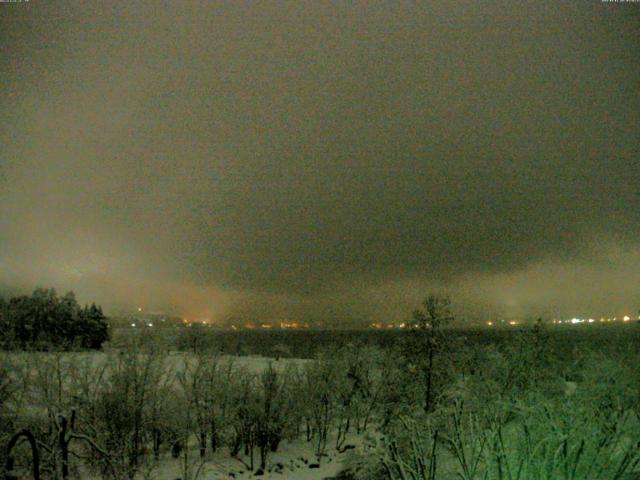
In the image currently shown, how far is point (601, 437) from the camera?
8.16m

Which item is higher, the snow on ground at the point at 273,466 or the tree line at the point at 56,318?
the tree line at the point at 56,318

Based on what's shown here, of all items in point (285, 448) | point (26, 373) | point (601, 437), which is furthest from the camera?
point (285, 448)

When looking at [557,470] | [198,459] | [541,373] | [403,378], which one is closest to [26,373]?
[198,459]

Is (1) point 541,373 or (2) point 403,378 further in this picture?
(2) point 403,378

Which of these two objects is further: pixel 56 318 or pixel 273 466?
pixel 56 318

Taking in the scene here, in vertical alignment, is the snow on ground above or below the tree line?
below

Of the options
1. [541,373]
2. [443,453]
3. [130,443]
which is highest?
[541,373]

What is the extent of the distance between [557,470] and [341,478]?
15.7 m

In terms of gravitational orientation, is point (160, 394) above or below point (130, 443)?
above

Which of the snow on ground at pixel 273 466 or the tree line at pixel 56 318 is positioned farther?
the tree line at pixel 56 318

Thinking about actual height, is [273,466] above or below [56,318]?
Result: below

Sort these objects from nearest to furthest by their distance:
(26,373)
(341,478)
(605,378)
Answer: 1. (605,378)
2. (26,373)
3. (341,478)

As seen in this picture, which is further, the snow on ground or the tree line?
the tree line

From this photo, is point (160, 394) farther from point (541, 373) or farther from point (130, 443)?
point (541, 373)
